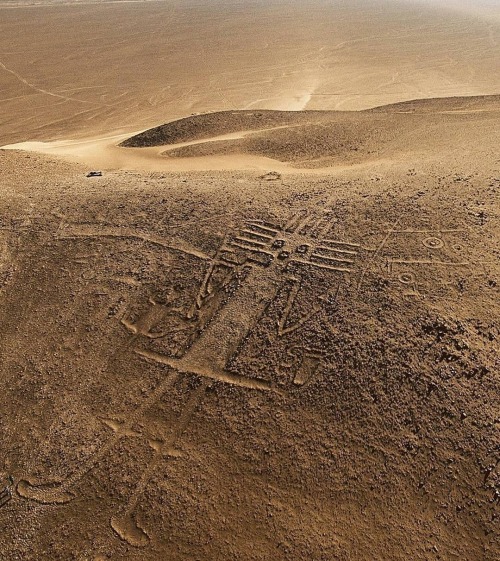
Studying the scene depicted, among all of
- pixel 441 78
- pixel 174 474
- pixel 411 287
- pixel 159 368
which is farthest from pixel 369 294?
pixel 441 78

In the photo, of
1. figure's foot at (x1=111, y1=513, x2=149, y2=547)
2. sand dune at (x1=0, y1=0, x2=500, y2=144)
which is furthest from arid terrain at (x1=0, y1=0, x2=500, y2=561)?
sand dune at (x1=0, y1=0, x2=500, y2=144)

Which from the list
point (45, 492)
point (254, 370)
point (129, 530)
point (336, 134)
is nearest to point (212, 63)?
point (336, 134)

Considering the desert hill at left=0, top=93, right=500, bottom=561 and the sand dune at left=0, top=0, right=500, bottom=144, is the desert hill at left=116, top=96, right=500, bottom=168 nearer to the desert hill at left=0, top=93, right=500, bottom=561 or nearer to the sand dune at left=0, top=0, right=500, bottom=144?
the desert hill at left=0, top=93, right=500, bottom=561

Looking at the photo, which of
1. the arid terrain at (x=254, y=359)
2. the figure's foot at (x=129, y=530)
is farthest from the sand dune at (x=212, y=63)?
the figure's foot at (x=129, y=530)

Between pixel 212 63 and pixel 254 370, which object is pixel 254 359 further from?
pixel 212 63

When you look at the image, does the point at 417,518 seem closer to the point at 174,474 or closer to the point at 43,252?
the point at 174,474

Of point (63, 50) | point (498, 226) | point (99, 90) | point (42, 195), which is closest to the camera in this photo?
point (498, 226)

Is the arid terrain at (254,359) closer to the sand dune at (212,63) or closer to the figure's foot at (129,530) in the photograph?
the figure's foot at (129,530)
